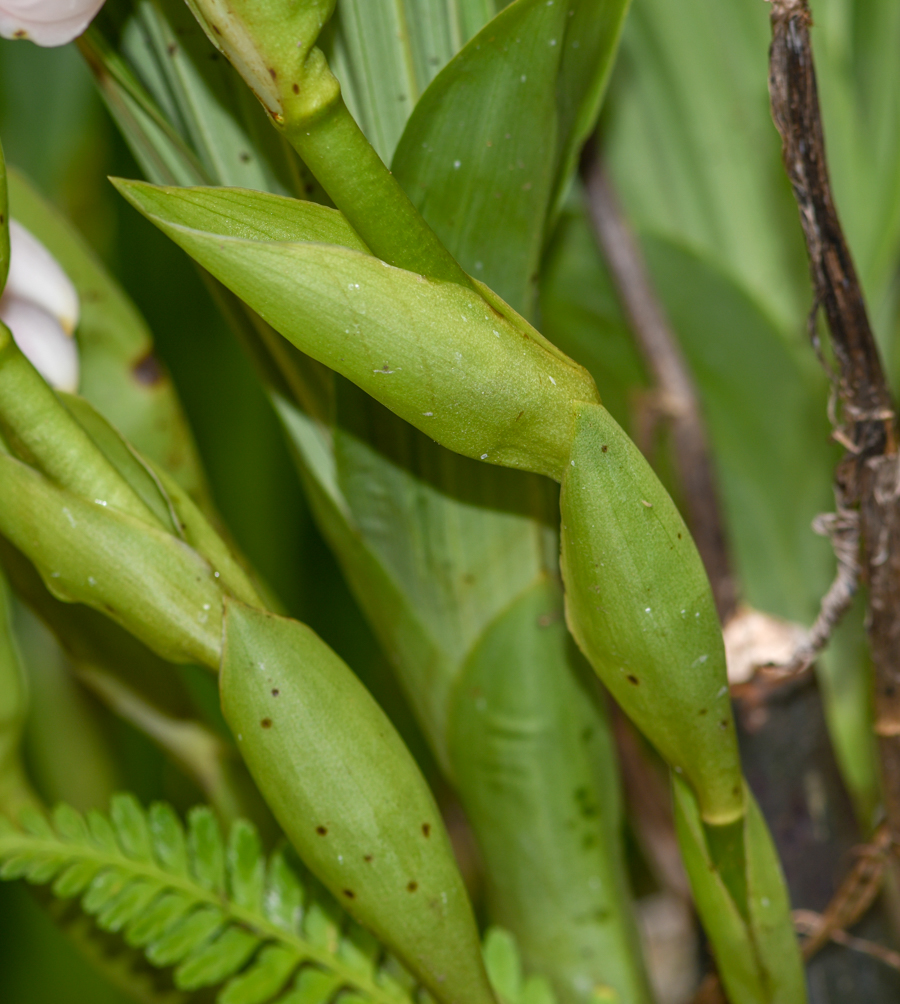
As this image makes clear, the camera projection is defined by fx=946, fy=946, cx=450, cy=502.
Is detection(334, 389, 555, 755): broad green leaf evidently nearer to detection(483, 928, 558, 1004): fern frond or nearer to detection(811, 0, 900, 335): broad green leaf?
detection(483, 928, 558, 1004): fern frond

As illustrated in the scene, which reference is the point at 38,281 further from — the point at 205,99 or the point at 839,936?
the point at 839,936

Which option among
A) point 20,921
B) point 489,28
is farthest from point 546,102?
point 20,921

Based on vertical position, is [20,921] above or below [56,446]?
below

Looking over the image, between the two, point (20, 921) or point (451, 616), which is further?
point (20, 921)

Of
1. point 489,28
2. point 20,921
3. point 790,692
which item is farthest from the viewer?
point 20,921

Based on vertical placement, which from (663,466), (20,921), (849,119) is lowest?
(20,921)

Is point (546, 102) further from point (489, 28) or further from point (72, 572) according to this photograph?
point (72, 572)

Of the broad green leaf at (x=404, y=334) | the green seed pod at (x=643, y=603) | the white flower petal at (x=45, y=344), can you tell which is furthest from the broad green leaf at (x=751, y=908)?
the white flower petal at (x=45, y=344)
